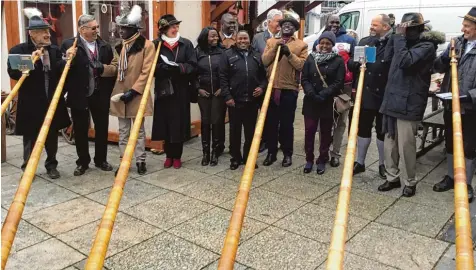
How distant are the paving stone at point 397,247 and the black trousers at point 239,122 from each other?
2.12m

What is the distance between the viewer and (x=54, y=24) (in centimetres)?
710

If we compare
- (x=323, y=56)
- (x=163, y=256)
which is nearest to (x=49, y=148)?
(x=163, y=256)

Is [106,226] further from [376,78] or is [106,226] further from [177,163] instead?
[376,78]

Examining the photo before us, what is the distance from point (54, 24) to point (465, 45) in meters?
5.92

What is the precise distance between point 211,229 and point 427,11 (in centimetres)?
1026

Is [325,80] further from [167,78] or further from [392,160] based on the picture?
[167,78]

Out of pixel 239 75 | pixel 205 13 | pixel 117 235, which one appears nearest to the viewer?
pixel 117 235

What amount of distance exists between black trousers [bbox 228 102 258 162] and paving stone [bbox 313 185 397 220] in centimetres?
132

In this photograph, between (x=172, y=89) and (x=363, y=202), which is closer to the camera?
(x=363, y=202)

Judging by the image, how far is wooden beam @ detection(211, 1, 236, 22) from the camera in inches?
280

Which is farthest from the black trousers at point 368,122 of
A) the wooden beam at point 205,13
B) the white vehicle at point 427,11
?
the white vehicle at point 427,11

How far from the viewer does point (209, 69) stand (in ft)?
18.1

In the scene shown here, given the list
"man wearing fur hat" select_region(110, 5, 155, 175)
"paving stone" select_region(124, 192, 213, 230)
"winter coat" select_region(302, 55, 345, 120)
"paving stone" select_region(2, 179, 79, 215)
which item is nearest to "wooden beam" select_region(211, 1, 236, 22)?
"man wearing fur hat" select_region(110, 5, 155, 175)

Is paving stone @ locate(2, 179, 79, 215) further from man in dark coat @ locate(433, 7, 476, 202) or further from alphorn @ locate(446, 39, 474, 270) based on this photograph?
man in dark coat @ locate(433, 7, 476, 202)
